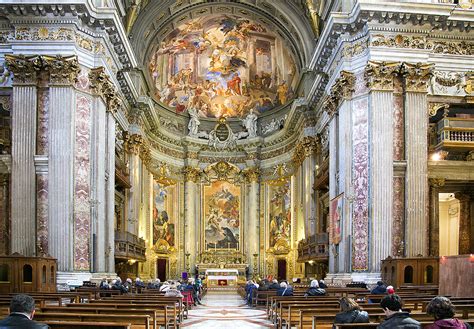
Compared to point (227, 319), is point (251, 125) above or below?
above

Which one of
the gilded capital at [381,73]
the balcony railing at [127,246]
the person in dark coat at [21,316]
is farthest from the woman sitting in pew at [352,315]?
the balcony railing at [127,246]

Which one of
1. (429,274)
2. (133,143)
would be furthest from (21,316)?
(133,143)

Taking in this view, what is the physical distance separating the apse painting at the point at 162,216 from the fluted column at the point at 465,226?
18.1 m

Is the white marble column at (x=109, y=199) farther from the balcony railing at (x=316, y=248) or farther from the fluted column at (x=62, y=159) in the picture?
the balcony railing at (x=316, y=248)

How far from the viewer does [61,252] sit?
19.5 m

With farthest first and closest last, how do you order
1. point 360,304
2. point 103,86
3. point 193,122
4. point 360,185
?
point 193,122, point 103,86, point 360,185, point 360,304

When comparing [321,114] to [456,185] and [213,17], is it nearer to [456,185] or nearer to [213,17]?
[456,185]

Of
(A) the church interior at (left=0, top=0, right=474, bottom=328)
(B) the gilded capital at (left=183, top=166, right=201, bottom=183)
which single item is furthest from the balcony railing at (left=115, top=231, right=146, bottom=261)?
(B) the gilded capital at (left=183, top=166, right=201, bottom=183)

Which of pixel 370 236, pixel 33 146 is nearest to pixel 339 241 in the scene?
pixel 370 236

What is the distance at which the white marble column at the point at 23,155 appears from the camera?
64.1ft

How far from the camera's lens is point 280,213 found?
37281mm

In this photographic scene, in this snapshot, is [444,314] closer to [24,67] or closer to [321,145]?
[24,67]

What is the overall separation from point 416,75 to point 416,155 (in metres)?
2.82

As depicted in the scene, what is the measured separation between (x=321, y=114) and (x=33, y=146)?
14277mm
